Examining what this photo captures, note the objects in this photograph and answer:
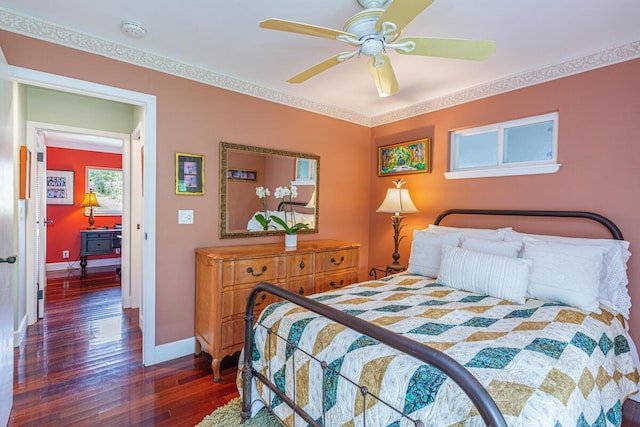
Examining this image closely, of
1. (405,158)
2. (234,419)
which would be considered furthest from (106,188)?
(234,419)

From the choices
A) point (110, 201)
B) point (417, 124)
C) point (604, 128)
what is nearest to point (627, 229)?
point (604, 128)

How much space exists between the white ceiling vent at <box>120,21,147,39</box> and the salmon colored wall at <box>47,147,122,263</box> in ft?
16.1

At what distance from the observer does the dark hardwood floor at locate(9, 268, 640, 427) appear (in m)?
1.95

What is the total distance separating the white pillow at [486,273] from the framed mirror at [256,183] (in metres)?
1.63

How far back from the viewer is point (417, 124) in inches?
141

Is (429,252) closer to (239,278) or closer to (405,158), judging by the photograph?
(405,158)

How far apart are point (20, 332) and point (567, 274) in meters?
4.38

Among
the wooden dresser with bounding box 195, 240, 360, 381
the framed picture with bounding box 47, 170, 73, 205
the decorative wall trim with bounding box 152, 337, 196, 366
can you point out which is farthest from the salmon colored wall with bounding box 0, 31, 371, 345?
the framed picture with bounding box 47, 170, 73, 205

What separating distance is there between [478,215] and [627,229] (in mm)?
1040

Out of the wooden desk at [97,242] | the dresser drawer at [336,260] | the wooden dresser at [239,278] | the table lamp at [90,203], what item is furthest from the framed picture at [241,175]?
the table lamp at [90,203]

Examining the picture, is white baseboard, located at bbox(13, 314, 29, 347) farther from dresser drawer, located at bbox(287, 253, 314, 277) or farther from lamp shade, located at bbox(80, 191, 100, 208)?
lamp shade, located at bbox(80, 191, 100, 208)

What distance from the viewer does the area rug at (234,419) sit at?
72.1 inches

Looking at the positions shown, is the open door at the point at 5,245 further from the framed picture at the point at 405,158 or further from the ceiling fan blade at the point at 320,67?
the framed picture at the point at 405,158

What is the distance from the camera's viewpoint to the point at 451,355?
4.11ft
